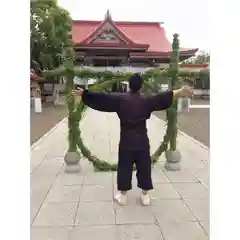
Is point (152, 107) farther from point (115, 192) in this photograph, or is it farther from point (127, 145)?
point (115, 192)

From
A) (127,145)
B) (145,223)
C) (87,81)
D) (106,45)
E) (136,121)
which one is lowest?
(145,223)

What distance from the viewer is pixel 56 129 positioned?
10930 mm

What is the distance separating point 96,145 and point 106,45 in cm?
582

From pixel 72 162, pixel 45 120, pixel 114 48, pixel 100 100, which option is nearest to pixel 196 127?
pixel 114 48

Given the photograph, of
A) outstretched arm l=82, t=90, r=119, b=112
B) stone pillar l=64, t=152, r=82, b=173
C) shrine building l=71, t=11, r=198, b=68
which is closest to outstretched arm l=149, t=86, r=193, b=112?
outstretched arm l=82, t=90, r=119, b=112

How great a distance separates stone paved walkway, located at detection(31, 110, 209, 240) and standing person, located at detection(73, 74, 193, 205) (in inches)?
11.8

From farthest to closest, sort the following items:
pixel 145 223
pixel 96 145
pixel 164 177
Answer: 1. pixel 96 145
2. pixel 164 177
3. pixel 145 223

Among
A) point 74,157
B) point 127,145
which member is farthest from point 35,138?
point 127,145

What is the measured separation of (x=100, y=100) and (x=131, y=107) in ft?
1.16

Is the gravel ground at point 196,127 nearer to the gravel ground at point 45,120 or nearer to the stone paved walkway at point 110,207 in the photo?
the stone paved walkway at point 110,207

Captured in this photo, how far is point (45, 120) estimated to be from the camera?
13.3 metres

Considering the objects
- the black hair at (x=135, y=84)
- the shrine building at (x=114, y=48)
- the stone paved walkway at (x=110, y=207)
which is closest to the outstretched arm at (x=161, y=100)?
the black hair at (x=135, y=84)

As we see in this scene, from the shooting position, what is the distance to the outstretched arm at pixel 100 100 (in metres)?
3.63

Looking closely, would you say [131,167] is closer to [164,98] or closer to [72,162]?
[164,98]
